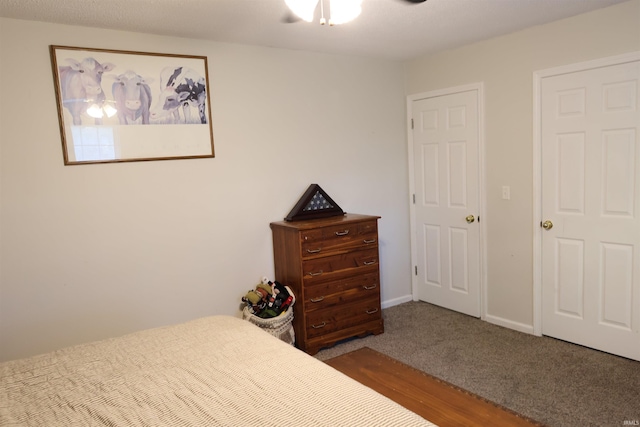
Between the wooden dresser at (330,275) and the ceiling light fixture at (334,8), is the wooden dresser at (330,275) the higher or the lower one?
the lower one

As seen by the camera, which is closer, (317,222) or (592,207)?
(592,207)

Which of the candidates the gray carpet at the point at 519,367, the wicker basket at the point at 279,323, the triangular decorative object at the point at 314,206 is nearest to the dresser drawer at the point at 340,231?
the triangular decorative object at the point at 314,206

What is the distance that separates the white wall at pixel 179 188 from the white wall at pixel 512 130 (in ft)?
2.99

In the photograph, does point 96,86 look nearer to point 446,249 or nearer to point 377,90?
point 377,90

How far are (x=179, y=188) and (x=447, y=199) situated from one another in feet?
7.84

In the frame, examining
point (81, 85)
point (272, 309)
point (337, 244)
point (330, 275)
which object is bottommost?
point (272, 309)

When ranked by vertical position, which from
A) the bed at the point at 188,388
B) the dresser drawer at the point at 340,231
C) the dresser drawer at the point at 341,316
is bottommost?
the dresser drawer at the point at 341,316

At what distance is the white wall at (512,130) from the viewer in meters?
3.20

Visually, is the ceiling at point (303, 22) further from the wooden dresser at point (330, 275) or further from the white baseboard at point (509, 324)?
the white baseboard at point (509, 324)

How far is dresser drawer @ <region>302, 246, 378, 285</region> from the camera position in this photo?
330 centimetres

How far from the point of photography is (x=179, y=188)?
3219 mm

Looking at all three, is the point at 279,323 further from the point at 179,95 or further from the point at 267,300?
the point at 179,95

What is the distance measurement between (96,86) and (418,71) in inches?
111

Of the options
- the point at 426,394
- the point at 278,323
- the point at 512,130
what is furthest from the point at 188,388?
the point at 512,130
